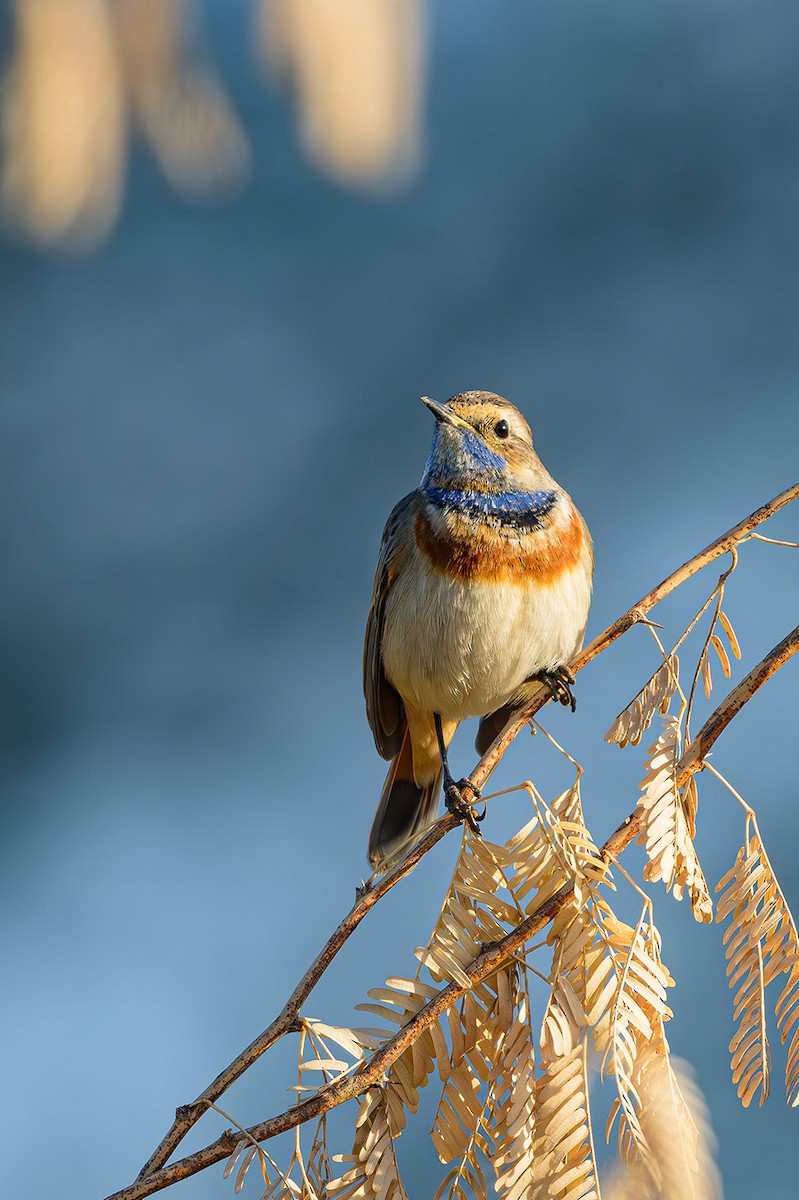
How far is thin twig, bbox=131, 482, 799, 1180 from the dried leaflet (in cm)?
45

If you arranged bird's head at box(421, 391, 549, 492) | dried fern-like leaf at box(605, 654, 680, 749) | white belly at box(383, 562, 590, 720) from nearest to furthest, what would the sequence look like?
dried fern-like leaf at box(605, 654, 680, 749), white belly at box(383, 562, 590, 720), bird's head at box(421, 391, 549, 492)

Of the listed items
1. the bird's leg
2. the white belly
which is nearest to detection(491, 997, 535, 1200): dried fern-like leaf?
the bird's leg

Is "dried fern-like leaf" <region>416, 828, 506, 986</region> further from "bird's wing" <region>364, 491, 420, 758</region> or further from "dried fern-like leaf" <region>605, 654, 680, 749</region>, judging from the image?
"bird's wing" <region>364, 491, 420, 758</region>

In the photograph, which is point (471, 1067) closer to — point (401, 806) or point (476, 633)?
point (476, 633)

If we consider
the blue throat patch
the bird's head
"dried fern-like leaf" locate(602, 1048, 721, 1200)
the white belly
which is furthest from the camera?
the bird's head

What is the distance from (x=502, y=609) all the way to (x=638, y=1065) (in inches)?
70.0

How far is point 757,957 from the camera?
170cm

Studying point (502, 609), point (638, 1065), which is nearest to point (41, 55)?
point (638, 1065)

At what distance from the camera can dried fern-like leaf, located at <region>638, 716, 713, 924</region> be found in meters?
1.68

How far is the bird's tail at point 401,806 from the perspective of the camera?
3713mm

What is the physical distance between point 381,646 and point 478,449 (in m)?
0.69

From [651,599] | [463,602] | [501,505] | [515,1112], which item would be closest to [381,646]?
[463,602]

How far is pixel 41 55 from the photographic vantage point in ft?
2.37

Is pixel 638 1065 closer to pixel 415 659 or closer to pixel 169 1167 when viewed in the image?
pixel 169 1167
